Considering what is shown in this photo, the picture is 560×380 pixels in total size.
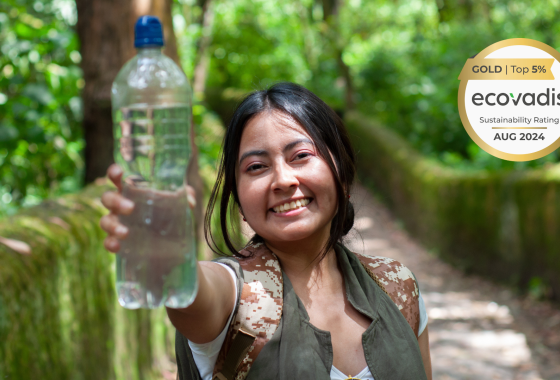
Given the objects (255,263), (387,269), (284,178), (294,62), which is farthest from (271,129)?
(294,62)

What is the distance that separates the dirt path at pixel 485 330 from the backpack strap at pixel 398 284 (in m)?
1.83

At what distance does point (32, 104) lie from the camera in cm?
412

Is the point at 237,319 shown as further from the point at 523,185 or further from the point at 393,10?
the point at 393,10

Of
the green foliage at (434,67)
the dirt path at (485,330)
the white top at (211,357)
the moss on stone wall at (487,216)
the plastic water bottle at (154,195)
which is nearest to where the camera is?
the plastic water bottle at (154,195)

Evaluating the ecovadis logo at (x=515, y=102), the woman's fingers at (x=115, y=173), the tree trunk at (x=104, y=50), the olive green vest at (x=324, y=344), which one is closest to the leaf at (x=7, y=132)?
the tree trunk at (x=104, y=50)

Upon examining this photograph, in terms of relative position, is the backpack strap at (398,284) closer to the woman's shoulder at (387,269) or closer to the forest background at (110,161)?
the woman's shoulder at (387,269)

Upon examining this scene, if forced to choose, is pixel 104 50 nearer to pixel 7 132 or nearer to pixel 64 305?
pixel 7 132

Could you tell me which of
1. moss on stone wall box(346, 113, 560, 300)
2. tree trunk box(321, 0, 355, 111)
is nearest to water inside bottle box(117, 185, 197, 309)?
moss on stone wall box(346, 113, 560, 300)

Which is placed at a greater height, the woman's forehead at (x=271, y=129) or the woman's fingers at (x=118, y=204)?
the woman's forehead at (x=271, y=129)

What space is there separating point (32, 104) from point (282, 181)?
2992 mm

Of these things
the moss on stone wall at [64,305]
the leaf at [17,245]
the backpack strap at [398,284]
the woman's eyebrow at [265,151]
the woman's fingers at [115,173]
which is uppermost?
the woman's fingers at [115,173]

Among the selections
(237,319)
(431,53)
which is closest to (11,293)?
(237,319)

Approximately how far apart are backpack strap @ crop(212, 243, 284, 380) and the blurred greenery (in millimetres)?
1024

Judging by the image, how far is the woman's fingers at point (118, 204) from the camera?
1336 millimetres
